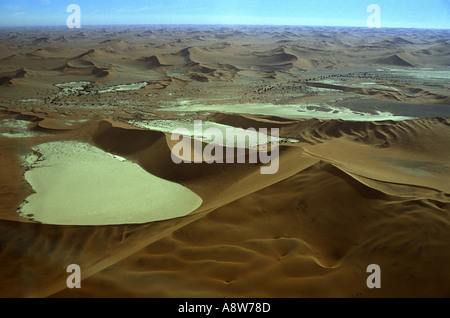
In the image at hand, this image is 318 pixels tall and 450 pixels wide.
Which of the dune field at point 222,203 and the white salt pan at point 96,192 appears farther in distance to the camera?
the white salt pan at point 96,192

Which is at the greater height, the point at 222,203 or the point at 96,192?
the point at 222,203

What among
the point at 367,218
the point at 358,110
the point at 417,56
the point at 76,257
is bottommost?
the point at 76,257

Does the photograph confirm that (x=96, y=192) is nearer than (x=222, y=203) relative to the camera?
No

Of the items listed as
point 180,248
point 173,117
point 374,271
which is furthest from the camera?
point 173,117

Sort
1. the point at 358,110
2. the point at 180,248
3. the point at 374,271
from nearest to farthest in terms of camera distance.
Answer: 1. the point at 374,271
2. the point at 180,248
3. the point at 358,110

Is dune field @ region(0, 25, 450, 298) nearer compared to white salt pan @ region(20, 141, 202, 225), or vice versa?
dune field @ region(0, 25, 450, 298)

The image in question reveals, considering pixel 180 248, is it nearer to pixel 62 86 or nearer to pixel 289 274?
pixel 289 274

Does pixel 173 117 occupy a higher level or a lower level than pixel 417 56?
lower

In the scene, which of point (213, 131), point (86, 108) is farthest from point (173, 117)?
point (86, 108)

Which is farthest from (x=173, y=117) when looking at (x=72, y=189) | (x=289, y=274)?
(x=289, y=274)

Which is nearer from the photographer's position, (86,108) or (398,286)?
(398,286)
